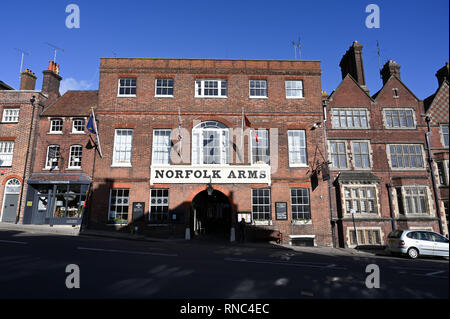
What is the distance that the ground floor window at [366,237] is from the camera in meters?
16.7

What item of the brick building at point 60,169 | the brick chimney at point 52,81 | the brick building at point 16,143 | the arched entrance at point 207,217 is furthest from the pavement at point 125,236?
the brick chimney at point 52,81

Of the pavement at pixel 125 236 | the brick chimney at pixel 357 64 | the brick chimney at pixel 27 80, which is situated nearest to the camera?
the pavement at pixel 125 236

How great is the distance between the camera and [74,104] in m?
20.3

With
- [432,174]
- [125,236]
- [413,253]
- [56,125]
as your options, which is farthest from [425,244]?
[56,125]

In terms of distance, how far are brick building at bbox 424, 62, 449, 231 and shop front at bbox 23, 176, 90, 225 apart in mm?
24282

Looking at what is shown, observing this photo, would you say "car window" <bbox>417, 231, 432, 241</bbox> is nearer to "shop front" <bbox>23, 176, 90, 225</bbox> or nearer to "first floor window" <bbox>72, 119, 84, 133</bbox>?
"shop front" <bbox>23, 176, 90, 225</bbox>

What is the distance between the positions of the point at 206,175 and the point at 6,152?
49.7 ft

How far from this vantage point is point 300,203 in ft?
56.5

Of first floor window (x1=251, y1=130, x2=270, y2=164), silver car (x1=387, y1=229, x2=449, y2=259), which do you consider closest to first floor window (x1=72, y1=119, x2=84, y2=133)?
first floor window (x1=251, y1=130, x2=270, y2=164)

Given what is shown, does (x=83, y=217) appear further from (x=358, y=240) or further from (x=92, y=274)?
(x=358, y=240)

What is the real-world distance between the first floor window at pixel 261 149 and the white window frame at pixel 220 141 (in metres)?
1.78

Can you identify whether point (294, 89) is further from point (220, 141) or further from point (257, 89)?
point (220, 141)

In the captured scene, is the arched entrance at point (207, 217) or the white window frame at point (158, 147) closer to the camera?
the white window frame at point (158, 147)

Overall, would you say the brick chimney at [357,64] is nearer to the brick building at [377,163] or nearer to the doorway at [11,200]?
the brick building at [377,163]
